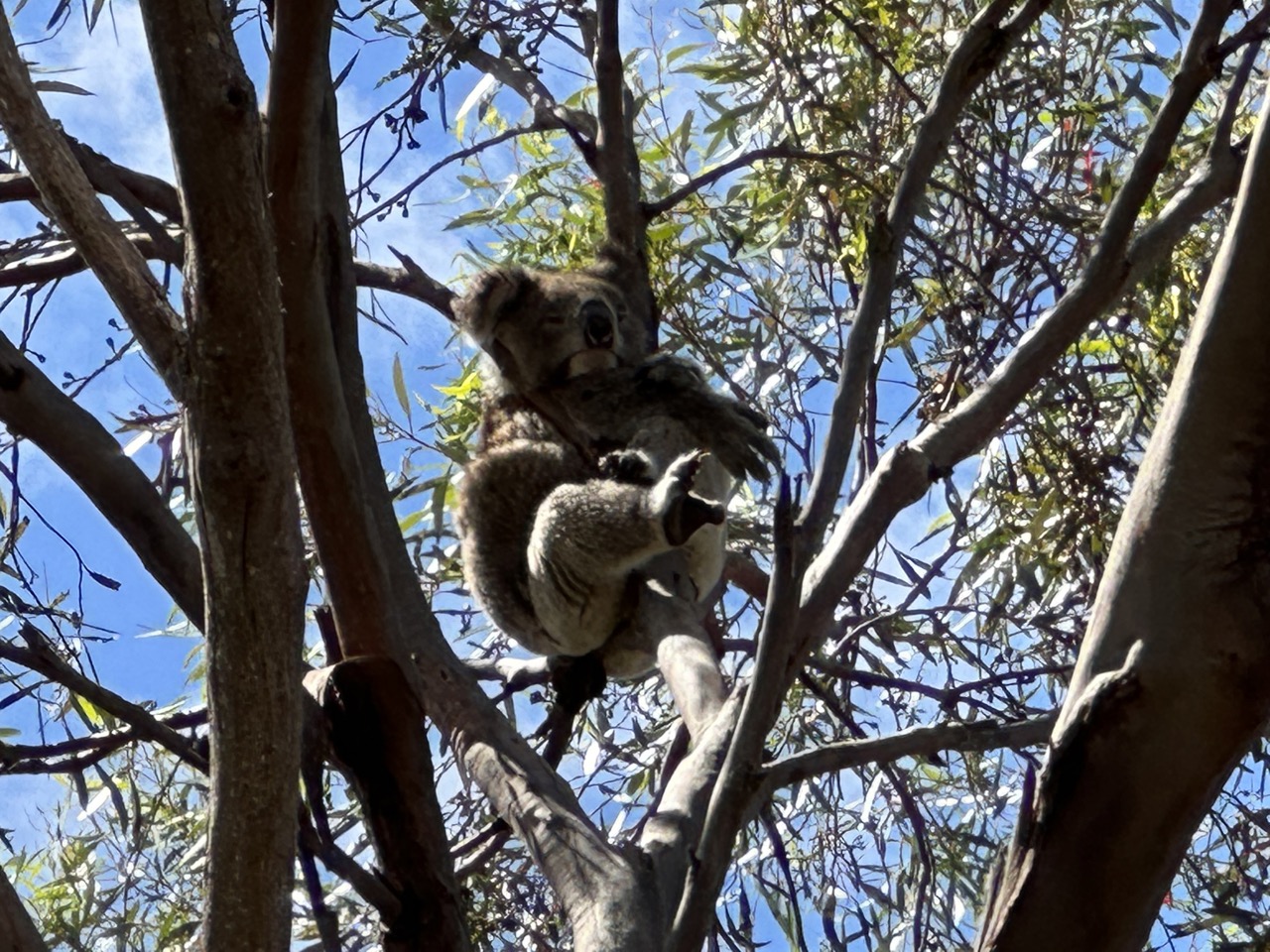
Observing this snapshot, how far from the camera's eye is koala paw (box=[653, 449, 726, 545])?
89.0 inches

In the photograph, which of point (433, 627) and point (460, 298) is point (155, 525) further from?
point (460, 298)

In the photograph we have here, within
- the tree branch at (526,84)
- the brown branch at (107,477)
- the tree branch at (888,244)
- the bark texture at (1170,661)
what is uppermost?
the tree branch at (526,84)

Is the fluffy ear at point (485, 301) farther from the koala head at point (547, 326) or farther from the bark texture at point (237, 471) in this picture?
the bark texture at point (237, 471)

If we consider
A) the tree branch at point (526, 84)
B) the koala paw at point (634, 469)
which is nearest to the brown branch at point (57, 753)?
the koala paw at point (634, 469)

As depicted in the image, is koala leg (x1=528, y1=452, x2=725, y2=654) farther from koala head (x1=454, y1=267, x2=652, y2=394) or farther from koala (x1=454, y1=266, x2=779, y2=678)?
koala head (x1=454, y1=267, x2=652, y2=394)

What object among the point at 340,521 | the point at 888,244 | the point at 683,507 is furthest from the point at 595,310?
the point at 340,521

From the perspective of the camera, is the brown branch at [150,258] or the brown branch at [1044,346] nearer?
the brown branch at [1044,346]

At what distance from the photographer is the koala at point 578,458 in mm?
2973

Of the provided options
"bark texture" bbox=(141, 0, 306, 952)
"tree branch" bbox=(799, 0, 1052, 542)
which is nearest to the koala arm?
"tree branch" bbox=(799, 0, 1052, 542)

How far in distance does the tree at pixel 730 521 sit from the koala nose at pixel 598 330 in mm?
157

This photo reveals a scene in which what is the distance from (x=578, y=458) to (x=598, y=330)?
0.37 meters

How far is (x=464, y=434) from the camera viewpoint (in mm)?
3701

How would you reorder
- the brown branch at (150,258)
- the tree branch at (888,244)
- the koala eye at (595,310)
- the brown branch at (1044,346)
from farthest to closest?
the koala eye at (595,310) < the brown branch at (150,258) < the brown branch at (1044,346) < the tree branch at (888,244)

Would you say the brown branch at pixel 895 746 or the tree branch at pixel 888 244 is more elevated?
the tree branch at pixel 888 244
